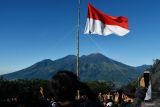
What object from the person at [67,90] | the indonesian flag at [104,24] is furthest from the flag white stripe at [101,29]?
the person at [67,90]

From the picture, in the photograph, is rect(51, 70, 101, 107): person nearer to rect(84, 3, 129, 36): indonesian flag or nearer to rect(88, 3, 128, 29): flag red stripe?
rect(84, 3, 129, 36): indonesian flag

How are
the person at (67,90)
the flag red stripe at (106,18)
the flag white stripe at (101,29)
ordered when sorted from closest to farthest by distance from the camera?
1. the person at (67,90)
2. the flag white stripe at (101,29)
3. the flag red stripe at (106,18)

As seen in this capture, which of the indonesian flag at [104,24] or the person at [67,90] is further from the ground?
the indonesian flag at [104,24]

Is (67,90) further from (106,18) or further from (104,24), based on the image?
(106,18)

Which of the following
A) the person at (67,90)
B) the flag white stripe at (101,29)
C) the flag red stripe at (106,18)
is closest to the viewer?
the person at (67,90)

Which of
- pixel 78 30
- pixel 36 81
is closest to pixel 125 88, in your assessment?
pixel 78 30

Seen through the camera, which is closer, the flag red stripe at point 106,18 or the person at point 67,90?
the person at point 67,90

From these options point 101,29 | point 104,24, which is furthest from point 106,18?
point 101,29

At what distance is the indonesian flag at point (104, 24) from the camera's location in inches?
944

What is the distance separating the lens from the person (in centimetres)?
443

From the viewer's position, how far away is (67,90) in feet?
14.5

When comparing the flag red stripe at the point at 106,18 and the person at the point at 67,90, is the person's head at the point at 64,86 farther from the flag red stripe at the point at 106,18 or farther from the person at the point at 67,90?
the flag red stripe at the point at 106,18

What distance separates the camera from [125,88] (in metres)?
7.42

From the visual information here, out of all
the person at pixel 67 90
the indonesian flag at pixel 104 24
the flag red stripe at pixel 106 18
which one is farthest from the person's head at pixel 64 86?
the flag red stripe at pixel 106 18
